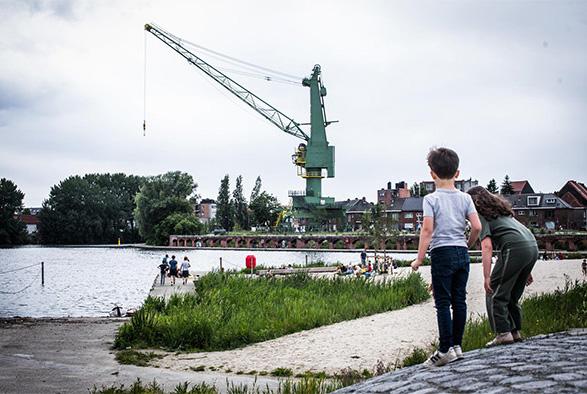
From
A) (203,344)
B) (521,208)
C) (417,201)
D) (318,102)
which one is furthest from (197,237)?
(203,344)

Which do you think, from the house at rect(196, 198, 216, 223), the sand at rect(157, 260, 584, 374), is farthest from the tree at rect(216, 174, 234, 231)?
the sand at rect(157, 260, 584, 374)

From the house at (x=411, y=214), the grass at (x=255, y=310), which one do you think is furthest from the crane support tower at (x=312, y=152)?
the grass at (x=255, y=310)

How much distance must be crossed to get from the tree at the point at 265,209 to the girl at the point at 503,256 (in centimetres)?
10237

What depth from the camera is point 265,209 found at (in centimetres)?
10919

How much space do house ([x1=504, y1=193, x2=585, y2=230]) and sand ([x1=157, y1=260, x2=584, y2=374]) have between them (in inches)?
2769

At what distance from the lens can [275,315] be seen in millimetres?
13734

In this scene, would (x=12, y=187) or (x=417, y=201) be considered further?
(x=12, y=187)

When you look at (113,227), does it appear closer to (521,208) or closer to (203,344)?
(521,208)

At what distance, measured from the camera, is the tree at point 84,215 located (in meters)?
108

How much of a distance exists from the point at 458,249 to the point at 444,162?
0.79m

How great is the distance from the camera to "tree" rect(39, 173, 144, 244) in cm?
10750

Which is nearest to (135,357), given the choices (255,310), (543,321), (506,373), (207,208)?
(255,310)

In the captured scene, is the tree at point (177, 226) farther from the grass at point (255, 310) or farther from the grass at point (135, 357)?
the grass at point (135, 357)

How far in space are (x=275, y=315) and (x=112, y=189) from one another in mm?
117881
